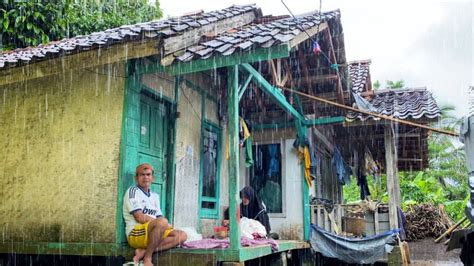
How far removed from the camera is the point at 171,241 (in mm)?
5324

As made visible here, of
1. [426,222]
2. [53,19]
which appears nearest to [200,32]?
[53,19]

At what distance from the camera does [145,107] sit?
260 inches

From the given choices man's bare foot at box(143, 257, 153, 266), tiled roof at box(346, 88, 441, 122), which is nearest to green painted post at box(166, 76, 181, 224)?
man's bare foot at box(143, 257, 153, 266)

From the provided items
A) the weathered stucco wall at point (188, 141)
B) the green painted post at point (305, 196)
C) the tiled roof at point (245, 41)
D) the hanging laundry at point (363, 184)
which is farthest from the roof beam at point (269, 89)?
the hanging laundry at point (363, 184)

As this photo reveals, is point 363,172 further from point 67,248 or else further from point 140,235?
point 67,248

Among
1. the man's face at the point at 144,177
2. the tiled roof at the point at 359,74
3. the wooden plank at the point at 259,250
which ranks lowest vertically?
the wooden plank at the point at 259,250

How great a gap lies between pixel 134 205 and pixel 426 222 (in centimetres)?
1366

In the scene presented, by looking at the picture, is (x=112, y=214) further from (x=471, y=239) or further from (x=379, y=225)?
(x=379, y=225)

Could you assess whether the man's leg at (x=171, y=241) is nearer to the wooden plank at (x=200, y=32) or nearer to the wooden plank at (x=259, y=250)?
the wooden plank at (x=259, y=250)

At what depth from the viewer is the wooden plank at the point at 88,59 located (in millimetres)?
5434

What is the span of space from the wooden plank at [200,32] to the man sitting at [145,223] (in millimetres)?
1584

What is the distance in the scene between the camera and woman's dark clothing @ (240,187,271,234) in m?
8.42

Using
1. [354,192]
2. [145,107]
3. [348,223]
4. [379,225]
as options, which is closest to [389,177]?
[379,225]

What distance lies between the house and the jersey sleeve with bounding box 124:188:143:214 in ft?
0.80
